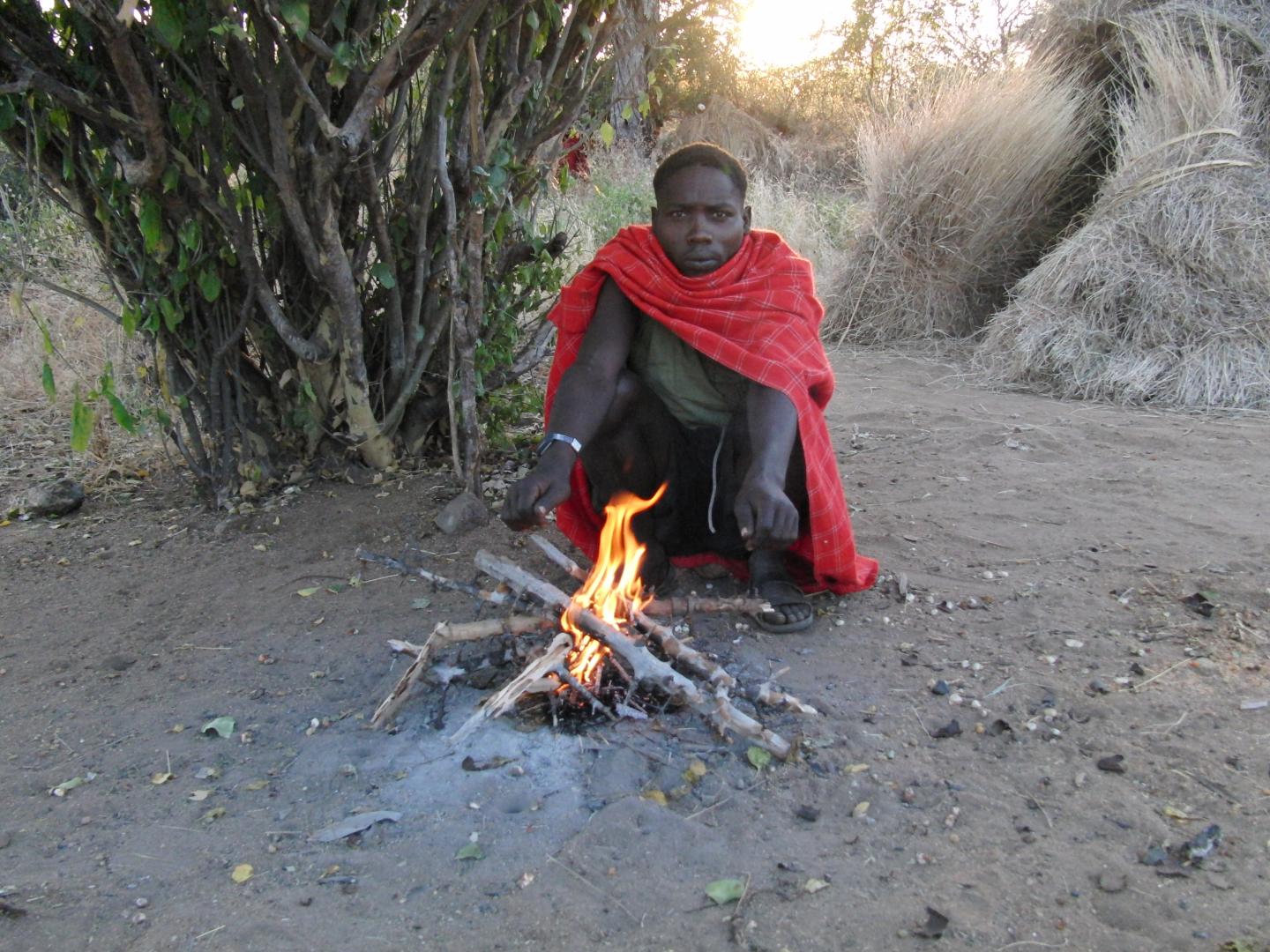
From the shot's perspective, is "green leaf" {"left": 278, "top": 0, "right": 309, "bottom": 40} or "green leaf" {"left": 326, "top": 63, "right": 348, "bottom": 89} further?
"green leaf" {"left": 326, "top": 63, "right": 348, "bottom": 89}

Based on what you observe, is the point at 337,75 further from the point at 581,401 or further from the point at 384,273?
the point at 581,401

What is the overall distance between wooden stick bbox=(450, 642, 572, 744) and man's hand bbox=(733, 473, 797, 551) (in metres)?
0.47

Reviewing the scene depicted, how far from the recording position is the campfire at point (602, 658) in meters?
2.07

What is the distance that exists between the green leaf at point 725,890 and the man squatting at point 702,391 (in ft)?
2.42

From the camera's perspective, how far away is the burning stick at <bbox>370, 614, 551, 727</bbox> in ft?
7.09

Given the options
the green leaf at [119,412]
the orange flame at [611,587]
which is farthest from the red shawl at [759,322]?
the green leaf at [119,412]

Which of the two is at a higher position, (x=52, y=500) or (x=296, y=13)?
(x=296, y=13)

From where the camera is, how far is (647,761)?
2.03 meters

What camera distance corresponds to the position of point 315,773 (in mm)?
2051

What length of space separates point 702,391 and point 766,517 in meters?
0.73

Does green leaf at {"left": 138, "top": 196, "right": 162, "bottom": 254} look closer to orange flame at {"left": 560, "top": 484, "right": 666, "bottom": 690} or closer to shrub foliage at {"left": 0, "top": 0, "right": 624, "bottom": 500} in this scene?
shrub foliage at {"left": 0, "top": 0, "right": 624, "bottom": 500}

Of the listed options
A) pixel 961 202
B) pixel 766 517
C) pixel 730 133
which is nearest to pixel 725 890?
pixel 766 517

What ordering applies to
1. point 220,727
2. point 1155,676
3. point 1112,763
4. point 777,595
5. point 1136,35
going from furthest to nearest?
point 1136,35, point 777,595, point 1155,676, point 220,727, point 1112,763

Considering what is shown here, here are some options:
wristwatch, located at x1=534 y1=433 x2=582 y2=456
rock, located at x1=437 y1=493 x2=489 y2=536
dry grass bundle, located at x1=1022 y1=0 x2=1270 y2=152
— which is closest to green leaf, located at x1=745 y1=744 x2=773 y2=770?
wristwatch, located at x1=534 y1=433 x2=582 y2=456
